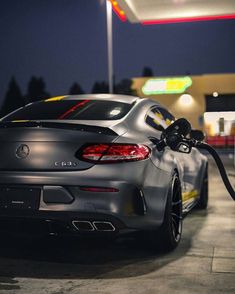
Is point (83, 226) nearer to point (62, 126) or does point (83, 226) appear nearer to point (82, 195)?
point (82, 195)

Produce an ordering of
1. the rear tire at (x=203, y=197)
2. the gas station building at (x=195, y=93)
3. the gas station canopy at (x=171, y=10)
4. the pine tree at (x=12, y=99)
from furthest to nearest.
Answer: the pine tree at (x=12, y=99) → the gas station building at (x=195, y=93) → the gas station canopy at (x=171, y=10) → the rear tire at (x=203, y=197)

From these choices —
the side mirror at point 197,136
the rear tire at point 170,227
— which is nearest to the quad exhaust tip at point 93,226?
the rear tire at point 170,227

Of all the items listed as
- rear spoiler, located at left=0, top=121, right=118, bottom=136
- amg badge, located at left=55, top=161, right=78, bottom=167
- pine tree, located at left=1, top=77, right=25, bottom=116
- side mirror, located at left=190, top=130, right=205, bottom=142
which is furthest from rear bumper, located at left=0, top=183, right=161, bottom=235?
pine tree, located at left=1, top=77, right=25, bottom=116

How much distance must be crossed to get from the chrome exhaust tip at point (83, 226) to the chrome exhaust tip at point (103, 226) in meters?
0.04

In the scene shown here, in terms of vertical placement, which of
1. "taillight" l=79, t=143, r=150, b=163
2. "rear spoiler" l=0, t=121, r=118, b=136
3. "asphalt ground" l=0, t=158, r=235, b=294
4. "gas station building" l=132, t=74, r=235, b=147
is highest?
"rear spoiler" l=0, t=121, r=118, b=136

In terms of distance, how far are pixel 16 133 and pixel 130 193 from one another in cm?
105

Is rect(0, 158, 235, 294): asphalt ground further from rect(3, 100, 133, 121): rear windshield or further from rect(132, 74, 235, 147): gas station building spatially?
rect(132, 74, 235, 147): gas station building

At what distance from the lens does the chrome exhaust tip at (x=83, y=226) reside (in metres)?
4.43

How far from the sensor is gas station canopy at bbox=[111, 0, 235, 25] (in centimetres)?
2200

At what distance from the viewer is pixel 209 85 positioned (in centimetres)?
3962

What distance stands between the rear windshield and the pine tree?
87230mm

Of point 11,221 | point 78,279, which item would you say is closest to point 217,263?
point 78,279

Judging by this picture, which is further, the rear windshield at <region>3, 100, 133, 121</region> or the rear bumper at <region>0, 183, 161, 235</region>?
the rear windshield at <region>3, 100, 133, 121</region>

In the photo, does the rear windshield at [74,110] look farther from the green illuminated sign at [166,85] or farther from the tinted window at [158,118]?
the green illuminated sign at [166,85]
